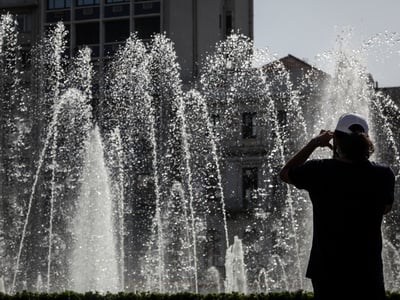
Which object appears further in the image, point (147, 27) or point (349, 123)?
point (147, 27)

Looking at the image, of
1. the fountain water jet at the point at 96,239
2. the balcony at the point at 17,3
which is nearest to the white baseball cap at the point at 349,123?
the fountain water jet at the point at 96,239

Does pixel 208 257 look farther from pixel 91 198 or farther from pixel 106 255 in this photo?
pixel 106 255

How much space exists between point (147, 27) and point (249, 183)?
375 inches

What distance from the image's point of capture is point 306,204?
2720 cm

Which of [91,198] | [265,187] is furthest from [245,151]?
[91,198]

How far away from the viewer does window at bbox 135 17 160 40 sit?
40.5 metres

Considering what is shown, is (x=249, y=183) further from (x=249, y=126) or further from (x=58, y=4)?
(x=58, y=4)

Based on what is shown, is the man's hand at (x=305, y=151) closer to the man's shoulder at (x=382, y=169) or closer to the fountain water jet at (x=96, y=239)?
A: the man's shoulder at (x=382, y=169)

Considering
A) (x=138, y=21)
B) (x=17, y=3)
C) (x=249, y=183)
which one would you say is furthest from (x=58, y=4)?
(x=249, y=183)

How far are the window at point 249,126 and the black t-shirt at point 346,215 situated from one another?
31.9 metres

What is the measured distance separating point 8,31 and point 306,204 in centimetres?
2232

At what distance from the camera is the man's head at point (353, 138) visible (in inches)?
151

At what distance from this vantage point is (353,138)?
151 inches

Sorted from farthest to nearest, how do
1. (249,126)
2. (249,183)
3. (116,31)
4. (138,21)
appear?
(116,31), (138,21), (249,183), (249,126)
